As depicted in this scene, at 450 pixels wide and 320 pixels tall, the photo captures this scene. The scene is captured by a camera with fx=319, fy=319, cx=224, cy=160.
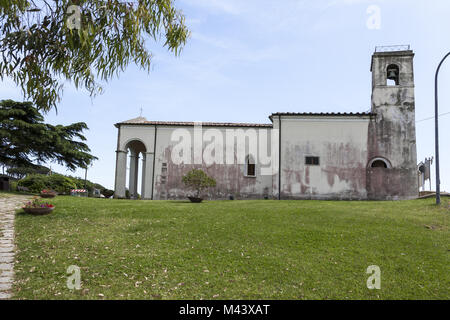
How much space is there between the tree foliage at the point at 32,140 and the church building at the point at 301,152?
Result: 5116 mm

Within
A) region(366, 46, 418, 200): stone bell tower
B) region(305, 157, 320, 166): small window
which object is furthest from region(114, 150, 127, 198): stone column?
region(366, 46, 418, 200): stone bell tower

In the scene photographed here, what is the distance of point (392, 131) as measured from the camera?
22.6 meters

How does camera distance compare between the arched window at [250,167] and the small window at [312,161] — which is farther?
the arched window at [250,167]

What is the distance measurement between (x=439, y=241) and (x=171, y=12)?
1065cm

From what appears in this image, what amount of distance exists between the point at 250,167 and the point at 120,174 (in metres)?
10.1

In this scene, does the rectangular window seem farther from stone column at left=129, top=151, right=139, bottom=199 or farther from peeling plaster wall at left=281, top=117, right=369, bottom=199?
stone column at left=129, top=151, right=139, bottom=199

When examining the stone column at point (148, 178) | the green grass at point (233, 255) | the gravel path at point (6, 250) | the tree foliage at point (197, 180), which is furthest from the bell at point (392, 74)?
the gravel path at point (6, 250)

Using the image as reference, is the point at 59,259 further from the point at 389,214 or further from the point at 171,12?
the point at 389,214

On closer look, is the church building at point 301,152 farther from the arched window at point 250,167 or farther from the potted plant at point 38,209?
the potted plant at point 38,209

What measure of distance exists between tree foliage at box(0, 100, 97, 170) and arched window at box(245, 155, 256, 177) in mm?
13656

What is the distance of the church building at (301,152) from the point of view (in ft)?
73.6

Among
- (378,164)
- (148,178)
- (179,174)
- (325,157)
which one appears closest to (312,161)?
(325,157)

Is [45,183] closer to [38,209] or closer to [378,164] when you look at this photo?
[38,209]
